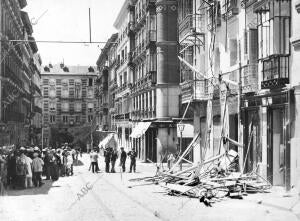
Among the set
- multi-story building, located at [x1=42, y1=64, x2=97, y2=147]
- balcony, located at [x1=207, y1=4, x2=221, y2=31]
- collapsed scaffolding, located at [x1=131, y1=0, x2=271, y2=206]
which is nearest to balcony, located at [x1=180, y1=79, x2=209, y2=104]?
collapsed scaffolding, located at [x1=131, y1=0, x2=271, y2=206]

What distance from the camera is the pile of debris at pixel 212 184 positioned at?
16594 millimetres

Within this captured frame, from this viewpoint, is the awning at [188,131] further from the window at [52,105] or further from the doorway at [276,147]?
the window at [52,105]

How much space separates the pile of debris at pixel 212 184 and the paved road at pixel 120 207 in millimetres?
396

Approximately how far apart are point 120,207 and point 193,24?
15758mm

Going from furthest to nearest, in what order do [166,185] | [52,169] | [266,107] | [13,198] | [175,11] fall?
[175,11] → [52,169] → [266,107] → [166,185] → [13,198]

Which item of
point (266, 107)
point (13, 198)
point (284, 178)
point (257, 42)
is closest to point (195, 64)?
point (257, 42)

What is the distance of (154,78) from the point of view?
41.0 meters

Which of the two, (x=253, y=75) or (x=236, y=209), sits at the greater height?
(x=253, y=75)

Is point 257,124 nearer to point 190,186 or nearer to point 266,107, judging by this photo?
point 266,107

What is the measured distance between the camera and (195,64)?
96.2ft

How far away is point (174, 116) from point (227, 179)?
22587mm

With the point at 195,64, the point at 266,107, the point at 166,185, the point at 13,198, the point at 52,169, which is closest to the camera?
the point at 13,198

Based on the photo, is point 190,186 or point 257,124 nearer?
point 190,186

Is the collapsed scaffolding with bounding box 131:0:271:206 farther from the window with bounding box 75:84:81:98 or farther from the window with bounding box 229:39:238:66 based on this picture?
the window with bounding box 75:84:81:98
